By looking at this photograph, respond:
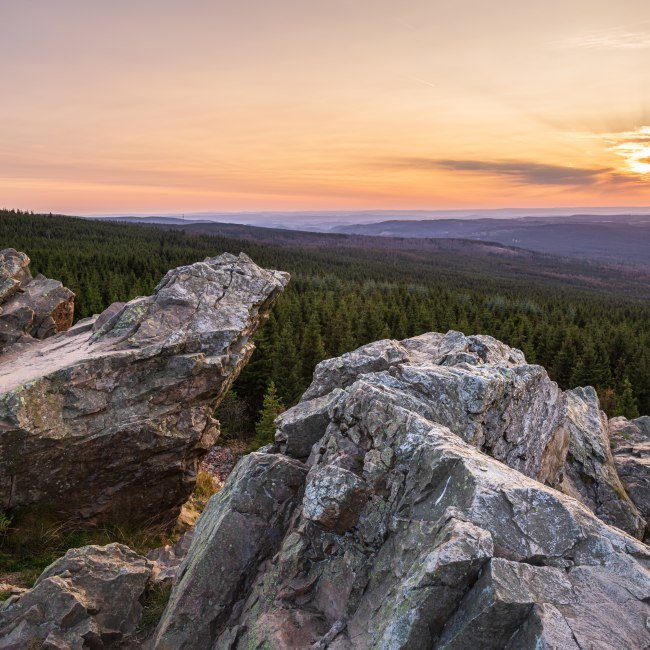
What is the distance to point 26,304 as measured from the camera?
912 inches

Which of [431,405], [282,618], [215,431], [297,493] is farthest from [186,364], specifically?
[282,618]

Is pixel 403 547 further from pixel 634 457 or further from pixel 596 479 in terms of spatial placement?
pixel 634 457

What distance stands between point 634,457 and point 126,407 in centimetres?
1964

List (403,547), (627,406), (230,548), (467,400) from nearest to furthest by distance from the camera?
1. (403,547)
2. (230,548)
3. (467,400)
4. (627,406)

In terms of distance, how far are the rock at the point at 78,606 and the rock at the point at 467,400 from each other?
4735 mm

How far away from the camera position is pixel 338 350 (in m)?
44.0

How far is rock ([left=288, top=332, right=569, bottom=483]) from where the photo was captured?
11523mm

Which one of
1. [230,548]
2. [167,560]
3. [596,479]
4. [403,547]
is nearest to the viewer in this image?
[403,547]

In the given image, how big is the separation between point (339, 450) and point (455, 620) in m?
4.07

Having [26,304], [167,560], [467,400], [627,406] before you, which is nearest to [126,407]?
[167,560]

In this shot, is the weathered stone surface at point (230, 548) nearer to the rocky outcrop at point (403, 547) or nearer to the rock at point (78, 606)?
the rocky outcrop at point (403, 547)

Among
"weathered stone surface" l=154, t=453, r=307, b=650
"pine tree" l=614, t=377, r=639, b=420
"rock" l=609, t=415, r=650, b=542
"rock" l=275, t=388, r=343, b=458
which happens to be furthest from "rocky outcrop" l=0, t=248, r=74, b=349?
"pine tree" l=614, t=377, r=639, b=420

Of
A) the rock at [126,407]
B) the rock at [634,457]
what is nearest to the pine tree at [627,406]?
the rock at [634,457]

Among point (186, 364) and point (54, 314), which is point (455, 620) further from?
point (54, 314)
